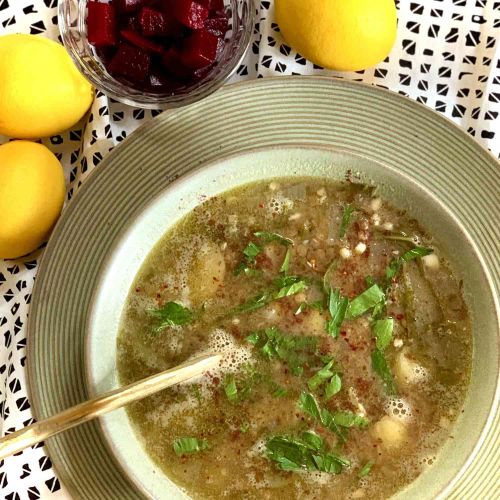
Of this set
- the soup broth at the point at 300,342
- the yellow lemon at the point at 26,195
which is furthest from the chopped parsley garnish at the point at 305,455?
the yellow lemon at the point at 26,195

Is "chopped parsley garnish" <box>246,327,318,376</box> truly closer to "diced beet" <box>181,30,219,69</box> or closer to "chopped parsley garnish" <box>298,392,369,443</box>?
"chopped parsley garnish" <box>298,392,369,443</box>

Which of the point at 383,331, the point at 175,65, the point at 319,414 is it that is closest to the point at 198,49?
the point at 175,65

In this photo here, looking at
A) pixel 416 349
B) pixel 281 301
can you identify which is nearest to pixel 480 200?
pixel 416 349

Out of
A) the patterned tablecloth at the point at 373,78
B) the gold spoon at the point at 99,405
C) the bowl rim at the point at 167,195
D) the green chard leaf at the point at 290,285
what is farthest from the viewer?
the patterned tablecloth at the point at 373,78

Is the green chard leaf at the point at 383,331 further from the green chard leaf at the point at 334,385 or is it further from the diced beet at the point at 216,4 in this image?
the diced beet at the point at 216,4

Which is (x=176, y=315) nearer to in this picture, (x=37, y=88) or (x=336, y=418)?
(x=336, y=418)

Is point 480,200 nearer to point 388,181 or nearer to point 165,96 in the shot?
point 388,181

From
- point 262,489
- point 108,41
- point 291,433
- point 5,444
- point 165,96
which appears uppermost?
point 108,41
